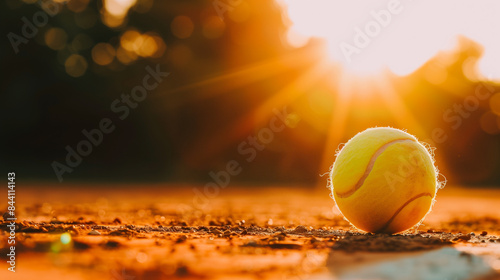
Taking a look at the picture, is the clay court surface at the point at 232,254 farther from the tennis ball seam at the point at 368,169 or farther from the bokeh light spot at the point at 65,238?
the tennis ball seam at the point at 368,169

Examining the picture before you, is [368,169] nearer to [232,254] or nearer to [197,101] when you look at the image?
[232,254]

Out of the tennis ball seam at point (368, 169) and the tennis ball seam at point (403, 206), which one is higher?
the tennis ball seam at point (368, 169)

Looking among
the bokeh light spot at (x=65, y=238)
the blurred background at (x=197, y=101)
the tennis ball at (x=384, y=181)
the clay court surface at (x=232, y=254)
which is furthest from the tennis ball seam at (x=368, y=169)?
the blurred background at (x=197, y=101)

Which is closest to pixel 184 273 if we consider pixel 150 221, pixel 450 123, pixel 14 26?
pixel 150 221

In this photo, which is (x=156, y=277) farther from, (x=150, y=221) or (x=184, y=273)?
(x=150, y=221)

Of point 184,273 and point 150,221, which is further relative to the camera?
point 150,221

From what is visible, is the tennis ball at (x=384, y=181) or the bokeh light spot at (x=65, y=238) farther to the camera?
the tennis ball at (x=384, y=181)

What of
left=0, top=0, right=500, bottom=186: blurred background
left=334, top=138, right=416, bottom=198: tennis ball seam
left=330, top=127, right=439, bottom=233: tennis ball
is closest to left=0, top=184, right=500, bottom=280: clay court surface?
left=330, top=127, right=439, bottom=233: tennis ball

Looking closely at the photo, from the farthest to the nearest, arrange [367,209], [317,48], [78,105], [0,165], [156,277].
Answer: [317,48], [78,105], [0,165], [367,209], [156,277]

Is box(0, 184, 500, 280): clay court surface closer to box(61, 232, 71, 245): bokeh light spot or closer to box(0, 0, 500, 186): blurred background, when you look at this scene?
box(61, 232, 71, 245): bokeh light spot
